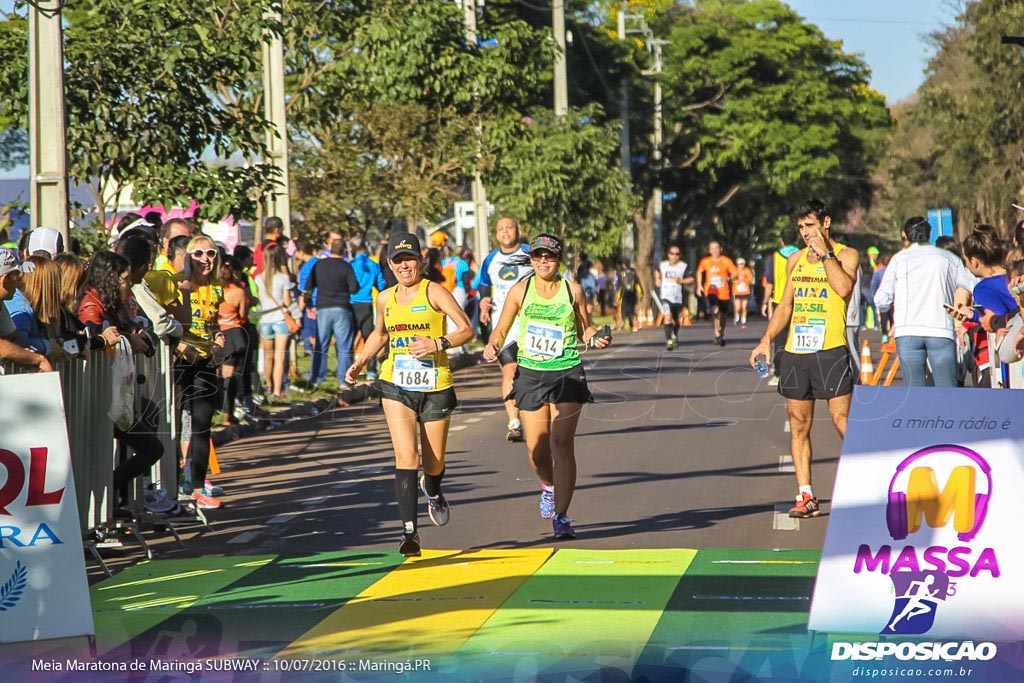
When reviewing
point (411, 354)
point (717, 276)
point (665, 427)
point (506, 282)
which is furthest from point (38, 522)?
point (717, 276)

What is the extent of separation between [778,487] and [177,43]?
689 cm

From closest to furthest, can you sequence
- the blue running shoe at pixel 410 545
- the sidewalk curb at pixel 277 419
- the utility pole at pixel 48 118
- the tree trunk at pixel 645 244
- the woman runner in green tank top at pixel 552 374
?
the blue running shoe at pixel 410 545, the woman runner in green tank top at pixel 552 374, the utility pole at pixel 48 118, the sidewalk curb at pixel 277 419, the tree trunk at pixel 645 244

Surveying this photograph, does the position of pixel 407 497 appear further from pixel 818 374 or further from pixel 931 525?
pixel 931 525

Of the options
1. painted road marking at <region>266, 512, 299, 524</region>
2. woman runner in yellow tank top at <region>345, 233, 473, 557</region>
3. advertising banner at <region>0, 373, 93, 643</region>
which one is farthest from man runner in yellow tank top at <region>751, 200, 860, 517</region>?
advertising banner at <region>0, 373, 93, 643</region>

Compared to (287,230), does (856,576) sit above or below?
below

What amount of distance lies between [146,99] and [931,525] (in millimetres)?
9969

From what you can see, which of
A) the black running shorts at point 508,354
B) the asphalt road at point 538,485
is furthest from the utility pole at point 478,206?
the black running shorts at point 508,354

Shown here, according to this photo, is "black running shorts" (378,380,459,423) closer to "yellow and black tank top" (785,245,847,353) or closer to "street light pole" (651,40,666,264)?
"yellow and black tank top" (785,245,847,353)

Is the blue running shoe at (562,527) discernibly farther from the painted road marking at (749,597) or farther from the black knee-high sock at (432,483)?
the painted road marking at (749,597)

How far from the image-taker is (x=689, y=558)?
30.4 ft

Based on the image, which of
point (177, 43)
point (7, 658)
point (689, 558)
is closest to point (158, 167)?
point (177, 43)

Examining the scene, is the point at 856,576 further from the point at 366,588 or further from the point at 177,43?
the point at 177,43

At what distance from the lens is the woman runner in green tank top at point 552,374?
396 inches

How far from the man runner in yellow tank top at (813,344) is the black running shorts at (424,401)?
7.03 feet
